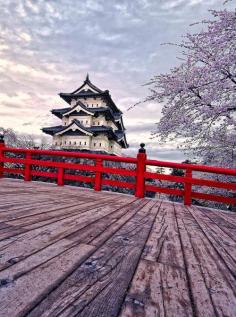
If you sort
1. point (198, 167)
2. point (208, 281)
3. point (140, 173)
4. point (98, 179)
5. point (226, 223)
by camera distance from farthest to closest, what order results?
point (98, 179), point (140, 173), point (198, 167), point (226, 223), point (208, 281)

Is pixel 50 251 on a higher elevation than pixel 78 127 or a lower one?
lower

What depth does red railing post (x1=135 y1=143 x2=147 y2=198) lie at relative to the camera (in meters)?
5.67

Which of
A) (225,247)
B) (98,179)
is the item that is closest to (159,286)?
(225,247)

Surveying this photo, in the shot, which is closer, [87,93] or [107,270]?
[107,270]

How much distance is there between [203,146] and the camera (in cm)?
751

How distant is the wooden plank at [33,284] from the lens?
2.64ft

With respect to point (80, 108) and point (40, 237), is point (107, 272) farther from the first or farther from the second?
point (80, 108)

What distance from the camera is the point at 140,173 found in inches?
228

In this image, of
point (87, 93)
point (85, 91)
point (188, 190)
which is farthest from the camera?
point (85, 91)

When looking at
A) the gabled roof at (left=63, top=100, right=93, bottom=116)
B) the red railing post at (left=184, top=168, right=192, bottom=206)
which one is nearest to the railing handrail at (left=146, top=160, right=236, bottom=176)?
the red railing post at (left=184, top=168, right=192, bottom=206)

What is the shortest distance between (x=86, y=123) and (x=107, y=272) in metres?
24.6

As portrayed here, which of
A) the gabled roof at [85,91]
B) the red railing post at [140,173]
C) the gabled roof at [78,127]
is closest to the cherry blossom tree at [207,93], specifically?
the red railing post at [140,173]

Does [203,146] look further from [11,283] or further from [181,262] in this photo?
[11,283]

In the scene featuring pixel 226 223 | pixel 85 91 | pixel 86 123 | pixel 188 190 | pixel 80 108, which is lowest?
pixel 226 223
